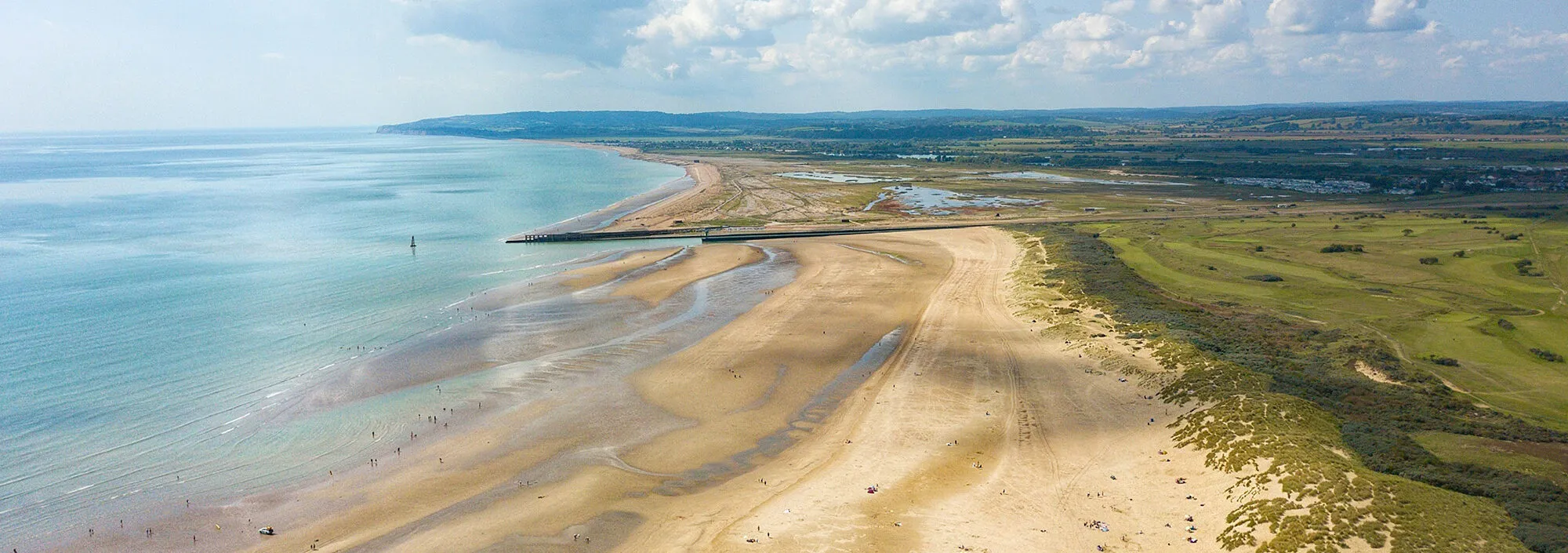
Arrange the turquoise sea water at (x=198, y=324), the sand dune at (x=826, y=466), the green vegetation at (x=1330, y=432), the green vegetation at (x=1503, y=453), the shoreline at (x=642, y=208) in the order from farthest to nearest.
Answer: the shoreline at (x=642, y=208) → the turquoise sea water at (x=198, y=324) → the green vegetation at (x=1503, y=453) → the sand dune at (x=826, y=466) → the green vegetation at (x=1330, y=432)

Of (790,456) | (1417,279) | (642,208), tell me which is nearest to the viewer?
(790,456)

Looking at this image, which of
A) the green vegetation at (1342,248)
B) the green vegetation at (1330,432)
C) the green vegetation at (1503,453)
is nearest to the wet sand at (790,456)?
the green vegetation at (1330,432)

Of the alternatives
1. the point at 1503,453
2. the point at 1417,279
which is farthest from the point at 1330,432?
the point at 1417,279

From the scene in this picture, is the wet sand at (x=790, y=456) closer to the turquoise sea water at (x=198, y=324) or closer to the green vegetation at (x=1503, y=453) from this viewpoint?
the turquoise sea water at (x=198, y=324)

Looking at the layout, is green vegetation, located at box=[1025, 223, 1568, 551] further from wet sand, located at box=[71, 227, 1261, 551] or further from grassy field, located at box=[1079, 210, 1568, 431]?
wet sand, located at box=[71, 227, 1261, 551]

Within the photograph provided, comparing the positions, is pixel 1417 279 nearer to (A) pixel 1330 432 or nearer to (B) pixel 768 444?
(A) pixel 1330 432

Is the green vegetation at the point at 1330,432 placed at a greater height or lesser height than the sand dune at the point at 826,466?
greater
